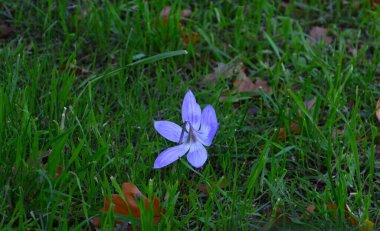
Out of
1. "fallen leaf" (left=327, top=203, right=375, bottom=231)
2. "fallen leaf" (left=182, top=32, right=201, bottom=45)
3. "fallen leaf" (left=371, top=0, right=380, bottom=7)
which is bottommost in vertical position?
"fallen leaf" (left=327, top=203, right=375, bottom=231)

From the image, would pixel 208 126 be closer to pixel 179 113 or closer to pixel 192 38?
pixel 179 113

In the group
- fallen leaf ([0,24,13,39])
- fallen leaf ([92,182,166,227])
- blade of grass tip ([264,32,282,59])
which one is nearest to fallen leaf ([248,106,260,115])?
blade of grass tip ([264,32,282,59])

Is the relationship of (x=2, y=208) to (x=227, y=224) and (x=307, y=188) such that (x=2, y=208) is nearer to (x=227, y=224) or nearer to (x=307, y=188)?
→ (x=227, y=224)

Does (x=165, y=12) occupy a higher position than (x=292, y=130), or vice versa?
(x=165, y=12)

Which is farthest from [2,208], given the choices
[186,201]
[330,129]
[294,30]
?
[294,30]

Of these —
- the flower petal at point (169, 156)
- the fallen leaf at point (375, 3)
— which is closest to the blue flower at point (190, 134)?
the flower petal at point (169, 156)

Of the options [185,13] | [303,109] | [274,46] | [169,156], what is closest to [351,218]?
[303,109]

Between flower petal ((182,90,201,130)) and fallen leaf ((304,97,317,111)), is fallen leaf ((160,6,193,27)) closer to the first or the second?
fallen leaf ((304,97,317,111))

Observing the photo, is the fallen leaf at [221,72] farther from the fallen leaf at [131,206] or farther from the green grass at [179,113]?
the fallen leaf at [131,206]
